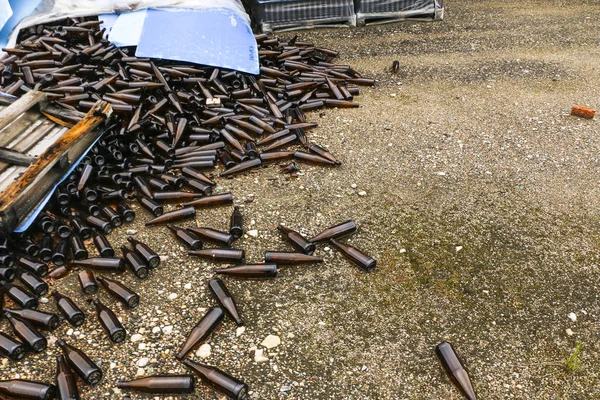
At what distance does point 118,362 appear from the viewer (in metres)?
3.66

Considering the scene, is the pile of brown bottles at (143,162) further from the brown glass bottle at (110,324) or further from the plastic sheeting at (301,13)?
the plastic sheeting at (301,13)

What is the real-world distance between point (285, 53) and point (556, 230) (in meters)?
5.05

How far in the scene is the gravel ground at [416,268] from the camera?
3631mm

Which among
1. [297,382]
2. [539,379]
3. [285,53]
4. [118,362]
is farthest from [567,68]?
[118,362]

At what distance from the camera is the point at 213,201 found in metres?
5.25

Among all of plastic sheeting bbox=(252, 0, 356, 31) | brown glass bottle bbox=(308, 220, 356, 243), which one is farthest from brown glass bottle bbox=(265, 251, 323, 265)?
plastic sheeting bbox=(252, 0, 356, 31)

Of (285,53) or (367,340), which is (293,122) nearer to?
(285,53)

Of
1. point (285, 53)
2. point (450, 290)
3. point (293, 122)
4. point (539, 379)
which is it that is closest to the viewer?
point (539, 379)

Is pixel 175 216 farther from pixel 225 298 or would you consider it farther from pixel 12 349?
pixel 12 349

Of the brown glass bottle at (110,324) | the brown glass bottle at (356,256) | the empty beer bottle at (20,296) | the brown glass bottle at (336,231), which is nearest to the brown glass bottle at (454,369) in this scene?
the brown glass bottle at (356,256)

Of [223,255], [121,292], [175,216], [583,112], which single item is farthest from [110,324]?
[583,112]

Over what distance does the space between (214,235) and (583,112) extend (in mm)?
5142

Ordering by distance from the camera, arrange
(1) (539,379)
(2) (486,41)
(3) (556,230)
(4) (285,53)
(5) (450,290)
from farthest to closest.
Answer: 1. (2) (486,41)
2. (4) (285,53)
3. (3) (556,230)
4. (5) (450,290)
5. (1) (539,379)

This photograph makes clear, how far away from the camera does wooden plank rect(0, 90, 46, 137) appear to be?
506cm
